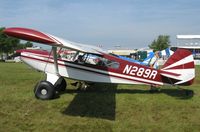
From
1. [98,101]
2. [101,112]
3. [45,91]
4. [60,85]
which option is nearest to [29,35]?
[45,91]

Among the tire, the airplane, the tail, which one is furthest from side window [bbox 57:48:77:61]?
the tail

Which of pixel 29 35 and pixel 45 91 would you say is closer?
pixel 29 35

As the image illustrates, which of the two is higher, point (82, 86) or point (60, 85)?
point (60, 85)

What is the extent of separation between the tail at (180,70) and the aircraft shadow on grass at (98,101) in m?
0.74

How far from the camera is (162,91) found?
448 inches

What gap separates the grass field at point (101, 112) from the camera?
6.80 m

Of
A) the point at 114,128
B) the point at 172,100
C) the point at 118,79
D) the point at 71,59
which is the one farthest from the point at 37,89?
the point at 172,100

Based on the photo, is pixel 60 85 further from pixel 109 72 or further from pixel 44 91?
pixel 109 72

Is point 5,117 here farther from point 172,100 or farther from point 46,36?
point 172,100

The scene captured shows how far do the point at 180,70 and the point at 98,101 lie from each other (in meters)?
2.87

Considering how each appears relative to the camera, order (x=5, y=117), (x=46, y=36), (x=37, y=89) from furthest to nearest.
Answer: (x=37, y=89) → (x=46, y=36) → (x=5, y=117)

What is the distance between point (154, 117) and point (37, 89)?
3918mm

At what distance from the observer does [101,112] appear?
8.07 metres

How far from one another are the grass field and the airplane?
503 mm
